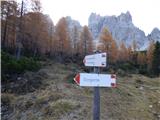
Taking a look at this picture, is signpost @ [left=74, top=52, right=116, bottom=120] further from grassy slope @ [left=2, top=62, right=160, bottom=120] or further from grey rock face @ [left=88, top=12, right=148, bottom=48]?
grey rock face @ [left=88, top=12, right=148, bottom=48]

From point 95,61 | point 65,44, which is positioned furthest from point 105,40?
point 95,61

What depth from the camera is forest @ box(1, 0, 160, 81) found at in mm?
23297

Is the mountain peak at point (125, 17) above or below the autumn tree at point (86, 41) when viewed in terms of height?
above

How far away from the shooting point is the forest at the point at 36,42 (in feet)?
76.4

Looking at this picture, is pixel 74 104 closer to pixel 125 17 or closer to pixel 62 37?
pixel 62 37

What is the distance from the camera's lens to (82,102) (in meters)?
13.5

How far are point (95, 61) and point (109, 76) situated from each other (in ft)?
1.78

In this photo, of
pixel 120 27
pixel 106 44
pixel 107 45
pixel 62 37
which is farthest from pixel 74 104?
pixel 120 27

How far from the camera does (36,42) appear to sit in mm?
40156

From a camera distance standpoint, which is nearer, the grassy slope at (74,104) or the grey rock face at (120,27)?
the grassy slope at (74,104)

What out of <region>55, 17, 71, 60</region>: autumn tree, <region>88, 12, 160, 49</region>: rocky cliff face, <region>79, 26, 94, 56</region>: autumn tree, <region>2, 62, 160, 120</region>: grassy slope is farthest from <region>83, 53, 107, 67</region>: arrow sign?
<region>88, 12, 160, 49</region>: rocky cliff face

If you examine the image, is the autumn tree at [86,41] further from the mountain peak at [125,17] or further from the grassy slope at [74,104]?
the mountain peak at [125,17]

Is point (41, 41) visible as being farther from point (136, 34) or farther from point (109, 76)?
point (136, 34)

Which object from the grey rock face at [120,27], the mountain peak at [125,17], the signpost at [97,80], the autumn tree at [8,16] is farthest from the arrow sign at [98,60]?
the mountain peak at [125,17]
